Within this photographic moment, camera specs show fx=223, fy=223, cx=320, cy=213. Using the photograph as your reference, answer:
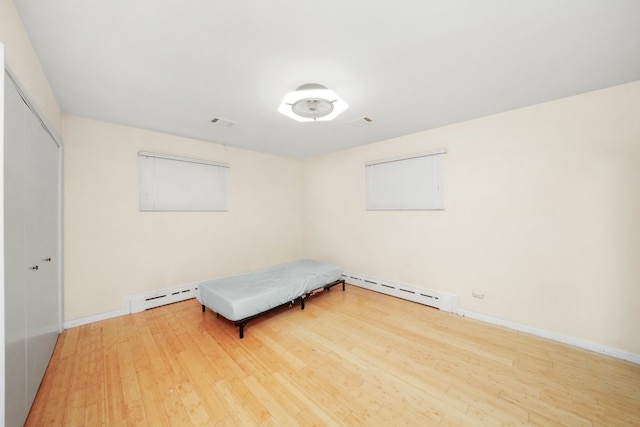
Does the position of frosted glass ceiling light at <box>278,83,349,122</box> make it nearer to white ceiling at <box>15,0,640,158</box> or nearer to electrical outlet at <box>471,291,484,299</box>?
white ceiling at <box>15,0,640,158</box>

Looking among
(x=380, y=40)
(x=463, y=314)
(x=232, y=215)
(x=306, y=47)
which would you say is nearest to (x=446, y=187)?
(x=463, y=314)

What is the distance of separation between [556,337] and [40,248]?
497 centimetres

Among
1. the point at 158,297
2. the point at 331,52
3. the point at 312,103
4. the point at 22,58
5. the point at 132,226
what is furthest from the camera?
the point at 158,297

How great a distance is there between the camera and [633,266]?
2078 mm

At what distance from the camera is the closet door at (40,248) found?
5.16 ft

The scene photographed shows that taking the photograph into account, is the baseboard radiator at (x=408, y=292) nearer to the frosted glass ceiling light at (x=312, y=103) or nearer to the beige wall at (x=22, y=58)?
the frosted glass ceiling light at (x=312, y=103)

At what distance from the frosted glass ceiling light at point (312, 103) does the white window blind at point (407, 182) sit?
175 cm

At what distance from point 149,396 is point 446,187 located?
3.84 metres

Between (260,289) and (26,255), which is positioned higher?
(26,255)

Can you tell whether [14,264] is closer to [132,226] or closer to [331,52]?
[132,226]

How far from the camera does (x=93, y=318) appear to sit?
2.79 metres

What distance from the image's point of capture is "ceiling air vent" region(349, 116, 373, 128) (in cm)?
292

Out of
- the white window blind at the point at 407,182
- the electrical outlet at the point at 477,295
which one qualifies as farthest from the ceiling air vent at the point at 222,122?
the electrical outlet at the point at 477,295

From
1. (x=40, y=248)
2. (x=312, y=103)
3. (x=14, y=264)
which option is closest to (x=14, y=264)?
(x=14, y=264)
